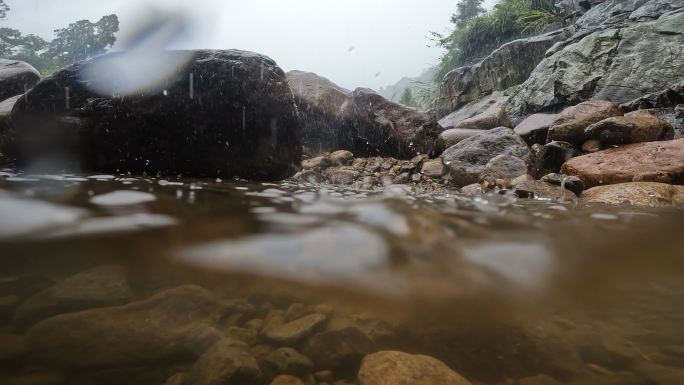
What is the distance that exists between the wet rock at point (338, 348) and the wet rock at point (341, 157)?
7.29m

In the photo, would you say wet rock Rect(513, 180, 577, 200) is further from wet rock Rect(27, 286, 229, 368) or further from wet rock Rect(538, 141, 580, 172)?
wet rock Rect(27, 286, 229, 368)

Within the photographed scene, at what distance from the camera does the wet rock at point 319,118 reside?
9484 mm

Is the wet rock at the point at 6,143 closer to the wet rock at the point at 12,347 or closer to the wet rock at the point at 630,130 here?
the wet rock at the point at 12,347

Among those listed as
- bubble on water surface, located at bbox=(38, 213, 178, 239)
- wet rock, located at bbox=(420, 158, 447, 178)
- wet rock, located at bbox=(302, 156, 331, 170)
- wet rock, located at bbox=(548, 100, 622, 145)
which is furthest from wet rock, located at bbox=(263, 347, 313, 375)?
wet rock, located at bbox=(302, 156, 331, 170)

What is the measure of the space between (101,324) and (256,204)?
1.52 m

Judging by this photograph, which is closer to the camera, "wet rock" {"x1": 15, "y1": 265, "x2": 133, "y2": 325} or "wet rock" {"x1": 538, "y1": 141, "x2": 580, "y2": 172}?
"wet rock" {"x1": 15, "y1": 265, "x2": 133, "y2": 325}

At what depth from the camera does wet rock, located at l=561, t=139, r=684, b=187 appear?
4.08 meters

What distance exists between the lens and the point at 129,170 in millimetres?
4367

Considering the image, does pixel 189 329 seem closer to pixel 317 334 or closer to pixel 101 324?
pixel 101 324

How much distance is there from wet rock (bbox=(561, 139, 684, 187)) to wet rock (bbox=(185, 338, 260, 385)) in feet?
16.4

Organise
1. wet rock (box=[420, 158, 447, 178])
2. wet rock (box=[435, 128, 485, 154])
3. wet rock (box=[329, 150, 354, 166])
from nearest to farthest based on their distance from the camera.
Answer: wet rock (box=[420, 158, 447, 178]) < wet rock (box=[435, 128, 485, 154]) < wet rock (box=[329, 150, 354, 166])

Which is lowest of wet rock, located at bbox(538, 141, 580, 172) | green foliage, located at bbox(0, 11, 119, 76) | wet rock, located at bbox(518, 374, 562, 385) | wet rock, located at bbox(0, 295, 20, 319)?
wet rock, located at bbox(518, 374, 562, 385)

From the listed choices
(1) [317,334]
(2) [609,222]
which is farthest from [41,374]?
(2) [609,222]

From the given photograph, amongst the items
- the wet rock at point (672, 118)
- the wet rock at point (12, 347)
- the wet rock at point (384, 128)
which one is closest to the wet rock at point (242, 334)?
Answer: the wet rock at point (12, 347)
